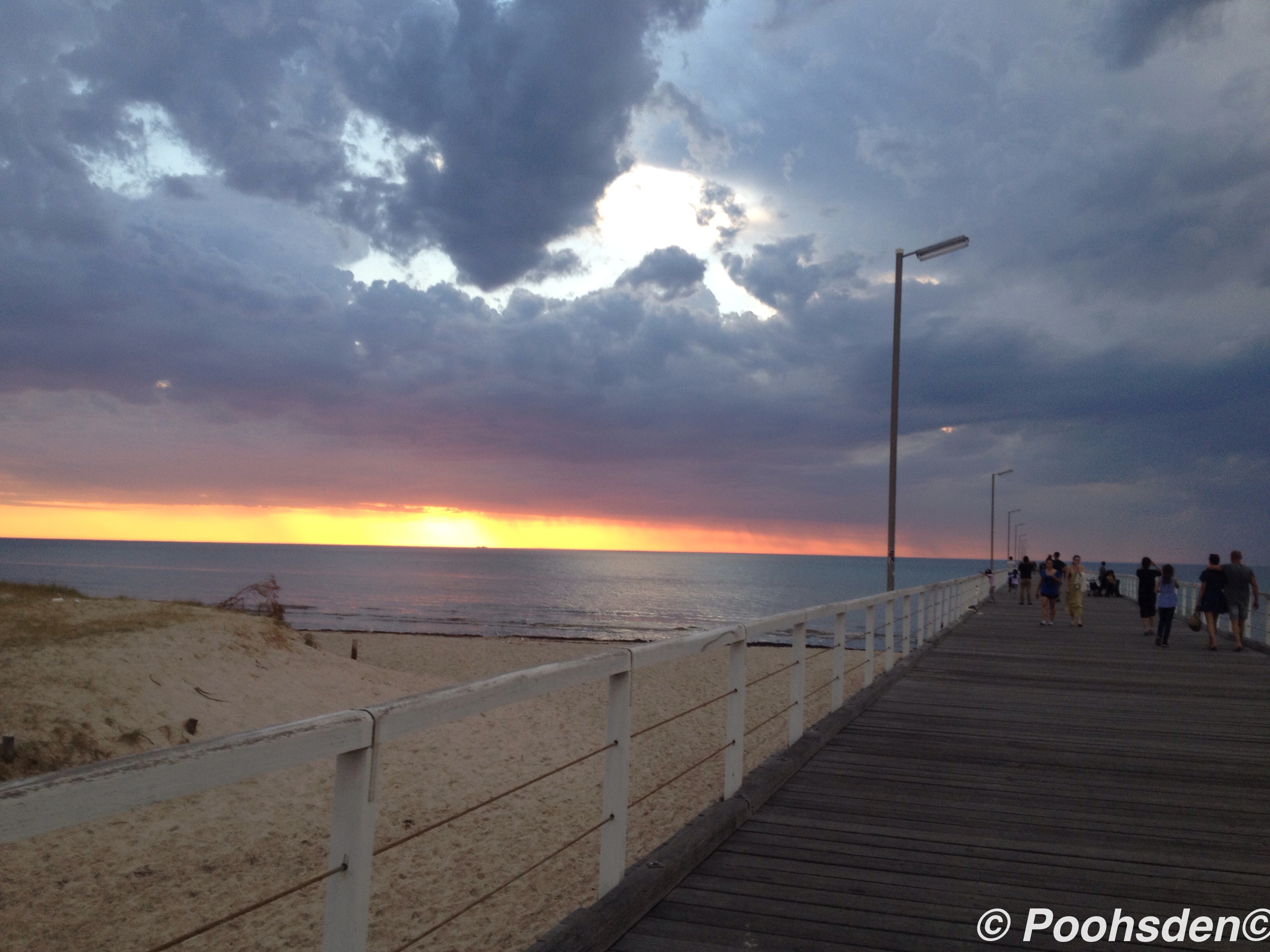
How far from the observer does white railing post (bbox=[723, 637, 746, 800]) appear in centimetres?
453

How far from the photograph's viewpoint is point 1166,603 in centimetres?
1445

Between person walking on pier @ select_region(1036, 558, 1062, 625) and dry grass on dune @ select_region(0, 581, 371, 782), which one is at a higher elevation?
person walking on pier @ select_region(1036, 558, 1062, 625)

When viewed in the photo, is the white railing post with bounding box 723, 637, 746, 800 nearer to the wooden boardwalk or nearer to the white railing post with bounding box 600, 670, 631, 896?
the wooden boardwalk

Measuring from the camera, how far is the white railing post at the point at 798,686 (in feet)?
18.6

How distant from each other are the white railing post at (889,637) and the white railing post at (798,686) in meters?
3.32

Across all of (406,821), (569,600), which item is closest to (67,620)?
(406,821)

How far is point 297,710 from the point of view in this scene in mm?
12727

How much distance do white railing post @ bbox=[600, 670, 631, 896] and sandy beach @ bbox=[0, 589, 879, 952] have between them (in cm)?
417

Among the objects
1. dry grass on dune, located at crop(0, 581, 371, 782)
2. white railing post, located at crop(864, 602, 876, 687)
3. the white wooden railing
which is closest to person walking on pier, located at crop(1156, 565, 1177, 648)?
white railing post, located at crop(864, 602, 876, 687)

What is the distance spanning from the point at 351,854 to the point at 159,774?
0.65 meters

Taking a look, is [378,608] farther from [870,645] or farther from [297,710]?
[870,645]

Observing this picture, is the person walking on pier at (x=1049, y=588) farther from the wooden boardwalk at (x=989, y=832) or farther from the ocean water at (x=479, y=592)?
the ocean water at (x=479, y=592)

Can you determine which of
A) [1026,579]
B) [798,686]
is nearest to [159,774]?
[798,686]

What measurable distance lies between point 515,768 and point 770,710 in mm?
7461
